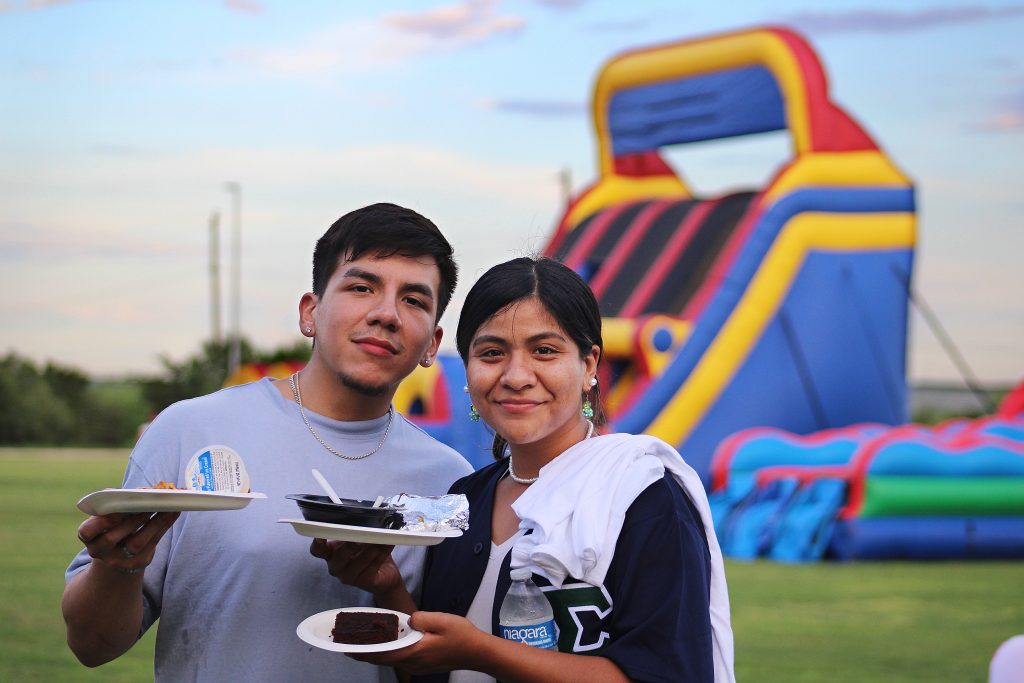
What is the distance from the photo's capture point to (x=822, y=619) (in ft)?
23.0

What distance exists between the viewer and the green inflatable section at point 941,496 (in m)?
9.21

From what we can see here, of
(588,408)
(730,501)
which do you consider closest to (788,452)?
(730,501)

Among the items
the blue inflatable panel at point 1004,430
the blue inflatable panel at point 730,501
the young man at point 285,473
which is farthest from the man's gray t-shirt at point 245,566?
the blue inflatable panel at point 1004,430

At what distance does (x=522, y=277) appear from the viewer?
2.18m

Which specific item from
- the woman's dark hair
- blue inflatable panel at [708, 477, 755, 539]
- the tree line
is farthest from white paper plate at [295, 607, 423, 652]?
the tree line

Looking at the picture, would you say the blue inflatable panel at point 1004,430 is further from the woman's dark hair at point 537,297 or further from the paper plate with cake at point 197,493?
the paper plate with cake at point 197,493

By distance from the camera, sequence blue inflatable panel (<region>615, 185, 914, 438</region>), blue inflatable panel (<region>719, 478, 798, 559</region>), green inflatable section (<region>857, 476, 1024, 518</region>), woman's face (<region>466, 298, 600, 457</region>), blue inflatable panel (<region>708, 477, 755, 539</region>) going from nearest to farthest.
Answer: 1. woman's face (<region>466, 298, 600, 457</region>)
2. green inflatable section (<region>857, 476, 1024, 518</region>)
3. blue inflatable panel (<region>719, 478, 798, 559</region>)
4. blue inflatable panel (<region>708, 477, 755, 539</region>)
5. blue inflatable panel (<region>615, 185, 914, 438</region>)

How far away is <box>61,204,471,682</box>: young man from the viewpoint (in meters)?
2.18

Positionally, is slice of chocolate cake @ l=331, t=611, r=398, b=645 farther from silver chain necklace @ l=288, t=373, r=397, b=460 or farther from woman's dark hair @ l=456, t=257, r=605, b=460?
woman's dark hair @ l=456, t=257, r=605, b=460

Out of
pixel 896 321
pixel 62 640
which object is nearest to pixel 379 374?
pixel 62 640

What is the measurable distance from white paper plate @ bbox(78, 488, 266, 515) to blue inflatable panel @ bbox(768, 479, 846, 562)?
7967 millimetres

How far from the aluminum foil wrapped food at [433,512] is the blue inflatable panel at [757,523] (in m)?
7.69

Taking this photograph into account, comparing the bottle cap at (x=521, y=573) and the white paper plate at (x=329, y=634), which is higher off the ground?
the bottle cap at (x=521, y=573)

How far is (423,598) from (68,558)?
755 centimetres
